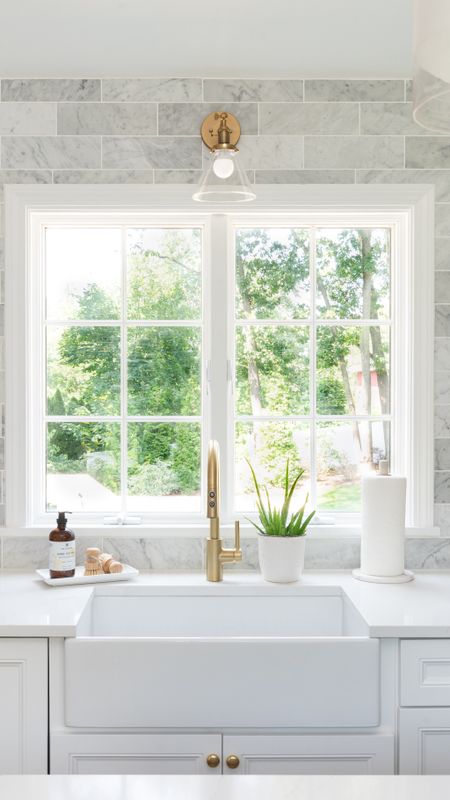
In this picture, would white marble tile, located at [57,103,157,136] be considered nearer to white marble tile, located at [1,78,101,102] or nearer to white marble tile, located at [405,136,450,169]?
white marble tile, located at [1,78,101,102]

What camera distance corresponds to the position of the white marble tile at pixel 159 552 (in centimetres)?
263

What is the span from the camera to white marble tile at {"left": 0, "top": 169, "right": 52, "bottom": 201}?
102 inches

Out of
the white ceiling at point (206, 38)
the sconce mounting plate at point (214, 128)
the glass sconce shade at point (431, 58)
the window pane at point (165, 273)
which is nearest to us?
the glass sconce shade at point (431, 58)

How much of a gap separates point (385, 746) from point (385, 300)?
148cm

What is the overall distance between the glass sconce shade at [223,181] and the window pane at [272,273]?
54 centimetres

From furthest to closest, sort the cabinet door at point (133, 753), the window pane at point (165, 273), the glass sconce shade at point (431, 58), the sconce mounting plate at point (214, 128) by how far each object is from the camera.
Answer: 1. the window pane at point (165, 273)
2. the sconce mounting plate at point (214, 128)
3. the cabinet door at point (133, 753)
4. the glass sconce shade at point (431, 58)

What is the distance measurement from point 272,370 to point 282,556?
0.68 metres

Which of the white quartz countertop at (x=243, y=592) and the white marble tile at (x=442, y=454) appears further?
the white marble tile at (x=442, y=454)

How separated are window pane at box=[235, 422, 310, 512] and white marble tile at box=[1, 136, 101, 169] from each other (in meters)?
1.06

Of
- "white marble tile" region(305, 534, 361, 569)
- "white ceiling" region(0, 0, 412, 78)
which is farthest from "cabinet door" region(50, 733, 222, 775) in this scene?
"white ceiling" region(0, 0, 412, 78)

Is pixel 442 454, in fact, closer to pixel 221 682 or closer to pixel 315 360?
pixel 315 360

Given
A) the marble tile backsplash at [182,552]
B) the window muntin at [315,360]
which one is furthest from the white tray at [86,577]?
the window muntin at [315,360]

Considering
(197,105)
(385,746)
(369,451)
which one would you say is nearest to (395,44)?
(197,105)

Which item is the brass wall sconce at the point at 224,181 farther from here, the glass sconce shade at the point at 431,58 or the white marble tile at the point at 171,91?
the glass sconce shade at the point at 431,58
